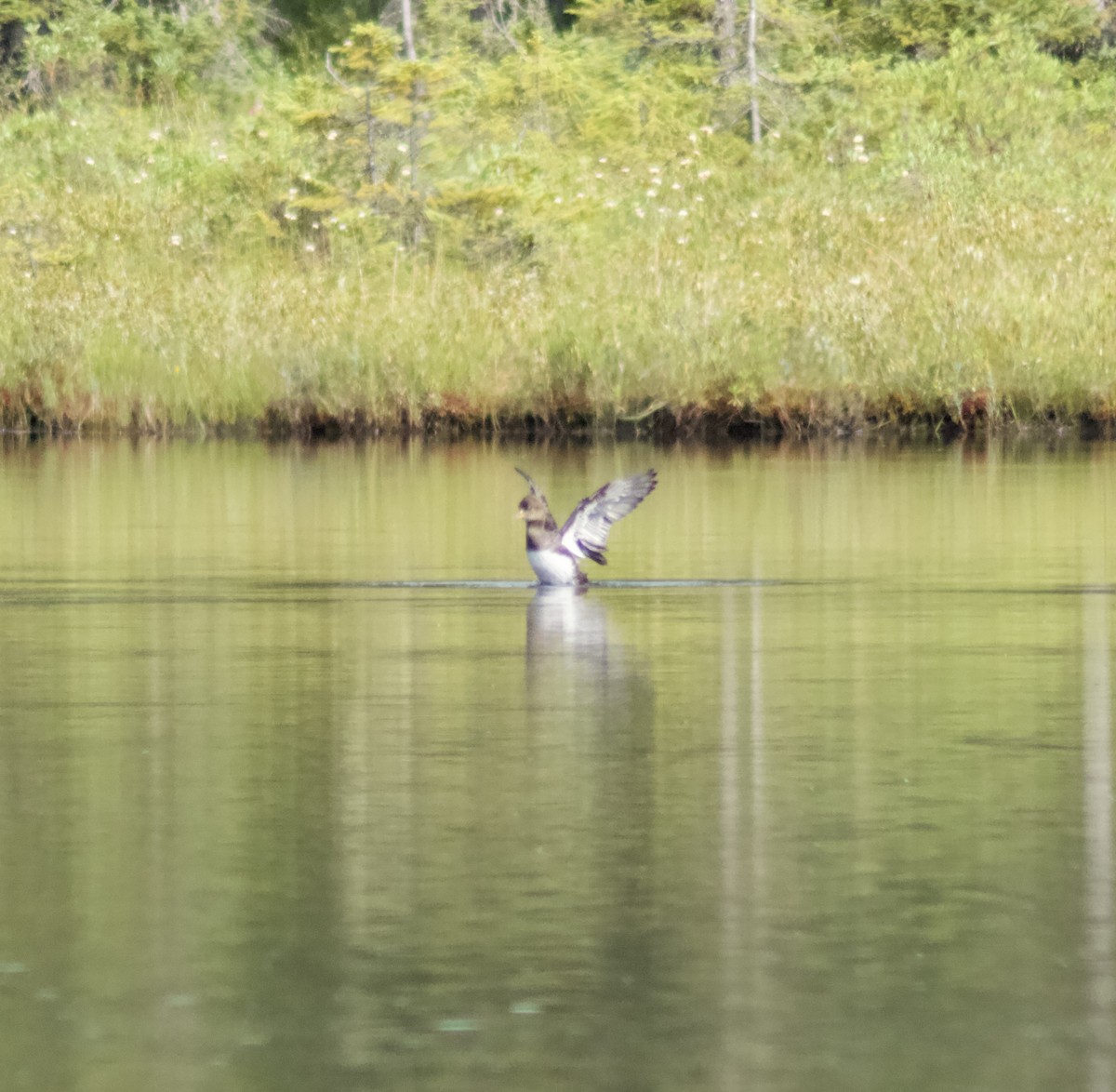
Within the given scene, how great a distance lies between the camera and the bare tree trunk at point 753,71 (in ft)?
124

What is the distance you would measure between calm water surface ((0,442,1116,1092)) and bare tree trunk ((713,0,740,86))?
24.5m

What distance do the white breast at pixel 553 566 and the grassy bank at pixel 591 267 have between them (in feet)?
41.2

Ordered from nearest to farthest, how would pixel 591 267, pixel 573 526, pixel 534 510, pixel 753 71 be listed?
pixel 534 510 → pixel 573 526 → pixel 591 267 → pixel 753 71

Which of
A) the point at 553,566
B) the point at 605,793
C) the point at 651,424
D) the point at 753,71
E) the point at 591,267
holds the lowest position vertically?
the point at 605,793

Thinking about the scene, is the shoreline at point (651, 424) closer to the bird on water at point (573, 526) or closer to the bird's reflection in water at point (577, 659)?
the bird on water at point (573, 526)

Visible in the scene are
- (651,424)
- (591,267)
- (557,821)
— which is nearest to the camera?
(557,821)

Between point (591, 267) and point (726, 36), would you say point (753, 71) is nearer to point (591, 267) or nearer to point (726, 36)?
point (726, 36)

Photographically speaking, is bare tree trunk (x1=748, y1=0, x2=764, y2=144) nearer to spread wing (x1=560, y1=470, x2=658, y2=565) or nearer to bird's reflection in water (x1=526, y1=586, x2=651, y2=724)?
spread wing (x1=560, y1=470, x2=658, y2=565)

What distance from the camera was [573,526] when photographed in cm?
1400

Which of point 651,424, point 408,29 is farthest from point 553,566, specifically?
point 408,29

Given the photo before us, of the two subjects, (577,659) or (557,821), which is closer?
(557,821)

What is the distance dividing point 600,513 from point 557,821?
6407 millimetres

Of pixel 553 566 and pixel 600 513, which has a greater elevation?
pixel 600 513

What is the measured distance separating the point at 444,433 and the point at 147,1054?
21675 mm
